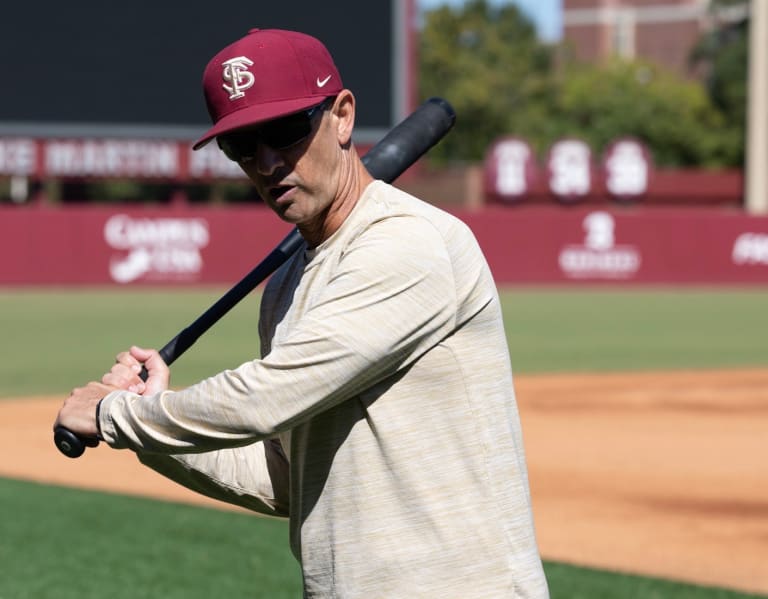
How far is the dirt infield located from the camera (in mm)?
6754

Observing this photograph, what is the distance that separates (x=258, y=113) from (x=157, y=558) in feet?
13.9

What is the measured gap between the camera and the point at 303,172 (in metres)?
2.41

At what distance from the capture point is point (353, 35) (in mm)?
26875

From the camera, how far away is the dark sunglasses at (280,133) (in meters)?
2.38

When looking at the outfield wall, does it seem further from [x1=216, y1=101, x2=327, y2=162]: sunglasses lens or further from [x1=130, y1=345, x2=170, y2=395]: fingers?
[x1=216, y1=101, x2=327, y2=162]: sunglasses lens

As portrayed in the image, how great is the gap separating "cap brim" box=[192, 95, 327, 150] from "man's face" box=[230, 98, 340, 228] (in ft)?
0.16

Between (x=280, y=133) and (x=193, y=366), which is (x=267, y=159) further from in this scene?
(x=193, y=366)

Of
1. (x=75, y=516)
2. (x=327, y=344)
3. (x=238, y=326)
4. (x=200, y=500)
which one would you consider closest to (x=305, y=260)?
(x=327, y=344)

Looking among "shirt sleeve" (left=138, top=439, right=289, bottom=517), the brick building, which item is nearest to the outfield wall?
"shirt sleeve" (left=138, top=439, right=289, bottom=517)

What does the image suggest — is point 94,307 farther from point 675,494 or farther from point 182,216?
point 675,494

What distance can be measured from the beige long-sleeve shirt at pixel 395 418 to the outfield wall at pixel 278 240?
2491 cm

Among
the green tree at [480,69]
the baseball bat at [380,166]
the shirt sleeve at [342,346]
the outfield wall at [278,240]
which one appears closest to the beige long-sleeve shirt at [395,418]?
the shirt sleeve at [342,346]

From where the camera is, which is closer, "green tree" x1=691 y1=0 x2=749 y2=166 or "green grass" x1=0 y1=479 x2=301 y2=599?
"green grass" x1=0 y1=479 x2=301 y2=599

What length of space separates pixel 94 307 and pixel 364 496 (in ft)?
71.7
